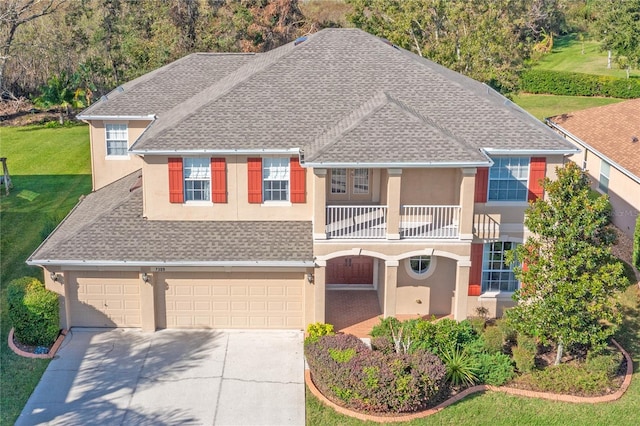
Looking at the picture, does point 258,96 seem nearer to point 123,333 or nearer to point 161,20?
point 123,333

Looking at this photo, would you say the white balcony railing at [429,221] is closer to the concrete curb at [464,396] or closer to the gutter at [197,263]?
the gutter at [197,263]

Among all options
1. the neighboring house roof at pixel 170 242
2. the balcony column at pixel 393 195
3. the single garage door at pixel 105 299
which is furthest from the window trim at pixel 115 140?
the balcony column at pixel 393 195

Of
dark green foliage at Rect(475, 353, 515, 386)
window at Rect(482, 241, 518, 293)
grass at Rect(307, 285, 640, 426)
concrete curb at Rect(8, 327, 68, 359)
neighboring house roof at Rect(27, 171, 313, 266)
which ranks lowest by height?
grass at Rect(307, 285, 640, 426)

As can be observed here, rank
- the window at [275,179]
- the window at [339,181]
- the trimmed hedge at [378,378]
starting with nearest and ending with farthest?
the trimmed hedge at [378,378] < the window at [275,179] < the window at [339,181]

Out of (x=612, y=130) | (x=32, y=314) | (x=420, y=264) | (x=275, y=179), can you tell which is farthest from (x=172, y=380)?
(x=612, y=130)

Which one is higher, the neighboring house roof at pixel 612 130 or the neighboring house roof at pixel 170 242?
the neighboring house roof at pixel 612 130

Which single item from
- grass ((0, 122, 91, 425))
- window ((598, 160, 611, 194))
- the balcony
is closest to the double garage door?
the balcony

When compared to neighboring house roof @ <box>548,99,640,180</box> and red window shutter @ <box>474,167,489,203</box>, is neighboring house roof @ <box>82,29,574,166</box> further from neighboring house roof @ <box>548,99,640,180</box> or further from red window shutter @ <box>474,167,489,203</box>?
neighboring house roof @ <box>548,99,640,180</box>
